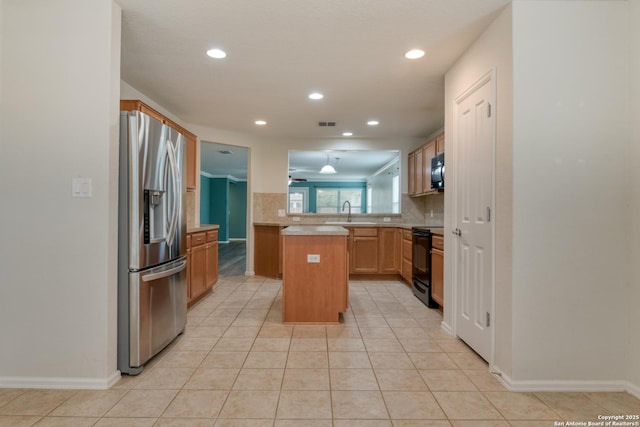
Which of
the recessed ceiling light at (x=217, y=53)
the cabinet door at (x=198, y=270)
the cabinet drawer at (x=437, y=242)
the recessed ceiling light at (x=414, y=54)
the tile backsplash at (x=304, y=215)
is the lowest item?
the cabinet door at (x=198, y=270)

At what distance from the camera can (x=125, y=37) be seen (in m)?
2.50

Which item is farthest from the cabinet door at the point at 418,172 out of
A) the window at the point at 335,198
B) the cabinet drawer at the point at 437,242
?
the window at the point at 335,198

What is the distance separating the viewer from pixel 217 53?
2746 mm

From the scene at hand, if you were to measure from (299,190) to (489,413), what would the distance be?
37.7ft

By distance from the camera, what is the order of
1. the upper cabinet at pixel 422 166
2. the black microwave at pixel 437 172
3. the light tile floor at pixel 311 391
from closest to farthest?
the light tile floor at pixel 311 391 → the black microwave at pixel 437 172 → the upper cabinet at pixel 422 166

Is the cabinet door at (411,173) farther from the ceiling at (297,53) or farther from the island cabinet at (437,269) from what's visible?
the island cabinet at (437,269)

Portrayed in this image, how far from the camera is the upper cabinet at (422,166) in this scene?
444 centimetres

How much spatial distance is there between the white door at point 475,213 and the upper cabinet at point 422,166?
1.64 meters

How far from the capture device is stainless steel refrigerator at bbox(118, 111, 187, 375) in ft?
7.00

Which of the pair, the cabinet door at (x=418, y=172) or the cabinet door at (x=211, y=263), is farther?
the cabinet door at (x=418, y=172)

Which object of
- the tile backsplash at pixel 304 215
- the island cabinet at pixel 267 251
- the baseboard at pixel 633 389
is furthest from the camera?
the tile backsplash at pixel 304 215

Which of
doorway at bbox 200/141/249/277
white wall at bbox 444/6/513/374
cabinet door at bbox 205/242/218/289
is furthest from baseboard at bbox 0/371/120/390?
doorway at bbox 200/141/249/277

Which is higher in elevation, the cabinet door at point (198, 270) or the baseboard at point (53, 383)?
the cabinet door at point (198, 270)

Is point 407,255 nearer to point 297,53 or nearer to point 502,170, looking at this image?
point 502,170
